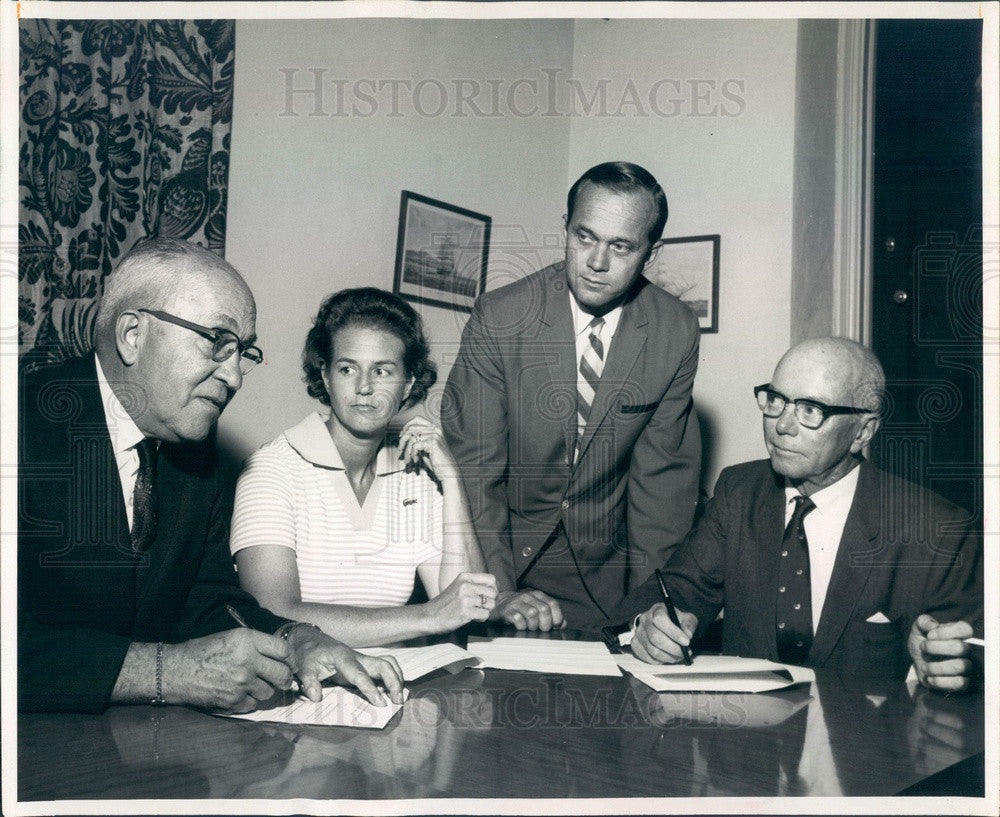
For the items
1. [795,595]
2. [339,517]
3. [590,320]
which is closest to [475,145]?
[590,320]

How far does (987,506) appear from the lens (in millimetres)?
1675

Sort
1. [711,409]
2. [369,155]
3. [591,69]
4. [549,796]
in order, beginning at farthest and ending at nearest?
[711,409], [369,155], [591,69], [549,796]

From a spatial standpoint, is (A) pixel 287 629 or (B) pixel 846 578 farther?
(B) pixel 846 578

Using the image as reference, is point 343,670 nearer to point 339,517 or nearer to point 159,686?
point 159,686

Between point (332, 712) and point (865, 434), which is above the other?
point (865, 434)

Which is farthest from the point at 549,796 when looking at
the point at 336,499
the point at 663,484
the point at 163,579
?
the point at 663,484

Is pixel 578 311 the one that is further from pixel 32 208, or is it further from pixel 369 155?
pixel 32 208

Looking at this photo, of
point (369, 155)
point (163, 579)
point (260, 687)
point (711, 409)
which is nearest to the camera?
point (260, 687)

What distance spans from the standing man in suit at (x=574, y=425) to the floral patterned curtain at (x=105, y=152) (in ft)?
2.31

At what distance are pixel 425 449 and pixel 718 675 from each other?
86 centimetres

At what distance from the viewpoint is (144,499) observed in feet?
5.37

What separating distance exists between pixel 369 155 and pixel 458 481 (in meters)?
0.79

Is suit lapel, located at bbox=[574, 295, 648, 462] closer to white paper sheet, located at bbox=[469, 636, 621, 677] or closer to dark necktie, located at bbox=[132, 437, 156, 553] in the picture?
white paper sheet, located at bbox=[469, 636, 621, 677]

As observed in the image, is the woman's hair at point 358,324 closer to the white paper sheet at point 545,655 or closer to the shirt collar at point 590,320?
the shirt collar at point 590,320
